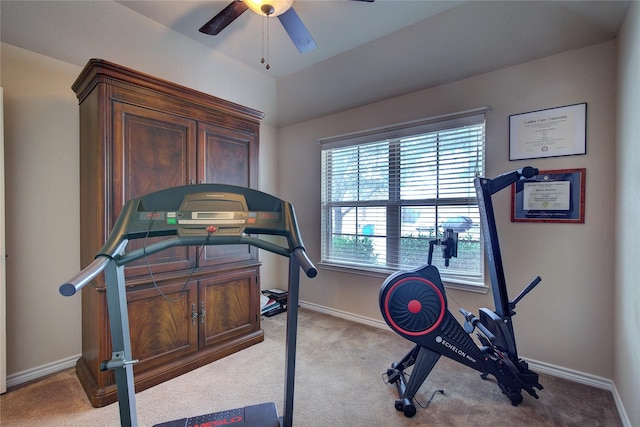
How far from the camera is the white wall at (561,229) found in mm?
1989

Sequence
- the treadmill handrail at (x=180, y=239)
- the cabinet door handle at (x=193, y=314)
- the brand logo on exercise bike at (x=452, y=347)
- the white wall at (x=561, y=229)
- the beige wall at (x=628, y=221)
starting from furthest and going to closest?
the cabinet door handle at (x=193, y=314) → the white wall at (x=561, y=229) → the brand logo on exercise bike at (x=452, y=347) → the beige wall at (x=628, y=221) → the treadmill handrail at (x=180, y=239)

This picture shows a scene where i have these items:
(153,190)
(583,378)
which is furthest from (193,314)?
(583,378)

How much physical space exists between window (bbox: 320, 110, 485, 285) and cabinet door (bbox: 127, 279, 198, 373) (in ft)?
5.48

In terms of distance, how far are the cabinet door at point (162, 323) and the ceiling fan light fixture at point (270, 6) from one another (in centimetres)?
194

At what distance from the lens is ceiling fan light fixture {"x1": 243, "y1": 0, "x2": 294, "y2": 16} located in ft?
5.81

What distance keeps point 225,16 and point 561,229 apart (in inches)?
111

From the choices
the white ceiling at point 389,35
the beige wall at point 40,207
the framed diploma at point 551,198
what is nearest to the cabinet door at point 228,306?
the beige wall at point 40,207

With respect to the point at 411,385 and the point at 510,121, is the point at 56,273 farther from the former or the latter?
the point at 510,121

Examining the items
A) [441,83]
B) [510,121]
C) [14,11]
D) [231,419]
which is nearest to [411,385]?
[231,419]

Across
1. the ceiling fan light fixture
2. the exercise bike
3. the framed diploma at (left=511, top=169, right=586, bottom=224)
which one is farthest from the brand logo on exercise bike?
Result: the ceiling fan light fixture

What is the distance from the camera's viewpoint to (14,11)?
187 cm

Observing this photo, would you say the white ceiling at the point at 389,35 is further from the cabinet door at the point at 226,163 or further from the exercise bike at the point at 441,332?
the exercise bike at the point at 441,332

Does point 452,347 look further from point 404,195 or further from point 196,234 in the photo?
point 196,234

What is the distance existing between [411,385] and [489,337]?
0.60m
